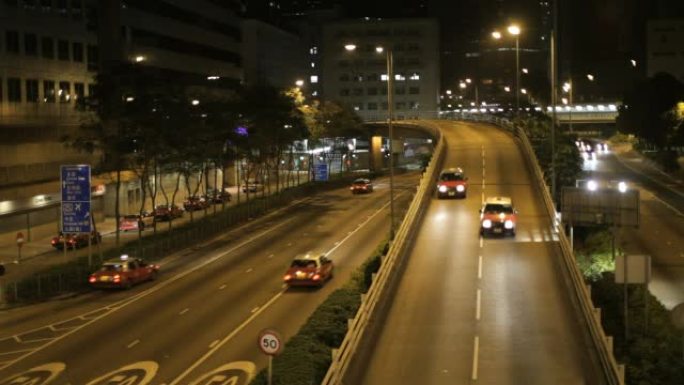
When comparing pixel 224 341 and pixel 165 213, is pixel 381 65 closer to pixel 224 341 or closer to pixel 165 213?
pixel 165 213

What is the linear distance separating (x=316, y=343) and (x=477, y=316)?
21.3 feet

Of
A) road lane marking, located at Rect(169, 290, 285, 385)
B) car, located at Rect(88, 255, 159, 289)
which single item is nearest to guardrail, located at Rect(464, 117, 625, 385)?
road lane marking, located at Rect(169, 290, 285, 385)

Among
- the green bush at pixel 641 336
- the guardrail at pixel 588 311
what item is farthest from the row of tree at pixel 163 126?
the green bush at pixel 641 336

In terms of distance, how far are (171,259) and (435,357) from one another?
26.0m

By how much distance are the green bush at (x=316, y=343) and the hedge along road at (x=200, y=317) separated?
225cm

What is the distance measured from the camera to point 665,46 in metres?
140

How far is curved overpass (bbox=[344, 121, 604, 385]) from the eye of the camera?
19.7 metres

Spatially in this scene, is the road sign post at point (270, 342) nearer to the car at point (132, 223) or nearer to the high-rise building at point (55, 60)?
the high-rise building at point (55, 60)

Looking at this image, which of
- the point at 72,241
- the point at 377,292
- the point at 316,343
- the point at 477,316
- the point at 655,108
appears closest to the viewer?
the point at 316,343

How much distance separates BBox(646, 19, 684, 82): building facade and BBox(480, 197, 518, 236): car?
363ft

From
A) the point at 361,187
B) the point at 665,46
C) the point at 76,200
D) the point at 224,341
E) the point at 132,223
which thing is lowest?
the point at 224,341

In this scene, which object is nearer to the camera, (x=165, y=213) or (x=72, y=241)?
(x=72, y=241)

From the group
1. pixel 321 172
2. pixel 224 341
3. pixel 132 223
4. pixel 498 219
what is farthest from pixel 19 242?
pixel 321 172

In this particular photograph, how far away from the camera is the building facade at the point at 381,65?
550ft
